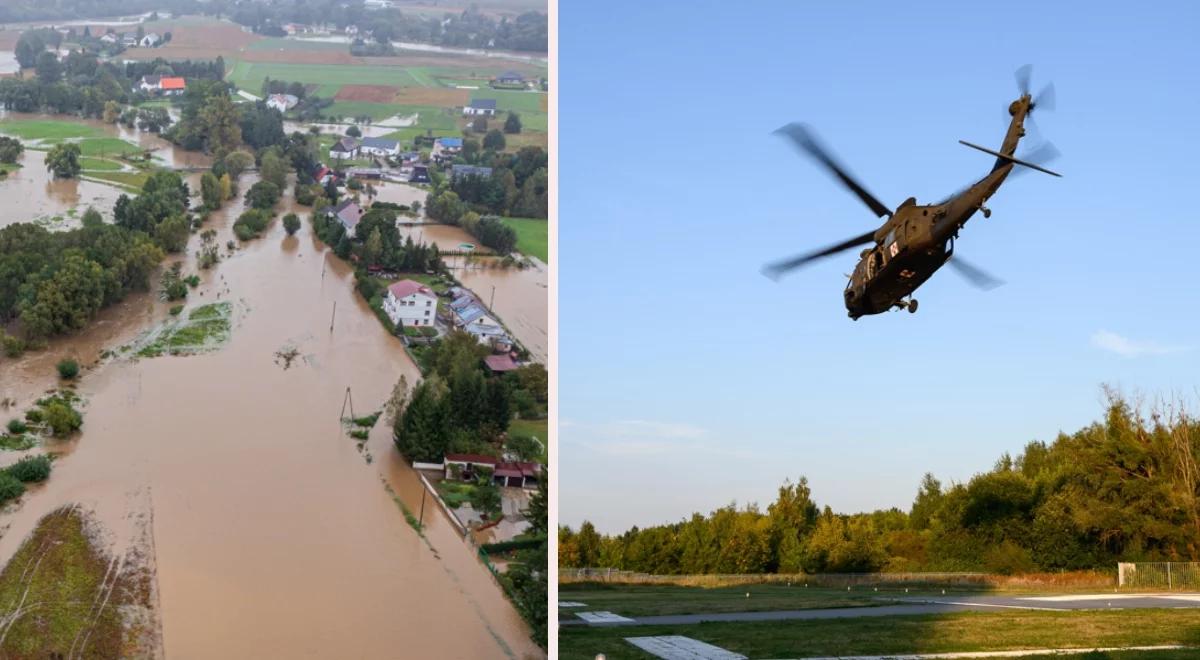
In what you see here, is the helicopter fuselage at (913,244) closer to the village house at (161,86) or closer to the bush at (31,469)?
the bush at (31,469)

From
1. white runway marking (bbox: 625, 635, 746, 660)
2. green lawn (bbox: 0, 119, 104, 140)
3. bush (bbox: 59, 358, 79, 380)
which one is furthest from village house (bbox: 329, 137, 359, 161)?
white runway marking (bbox: 625, 635, 746, 660)

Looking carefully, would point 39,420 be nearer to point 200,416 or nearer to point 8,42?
point 200,416

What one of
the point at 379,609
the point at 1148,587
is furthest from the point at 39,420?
the point at 1148,587

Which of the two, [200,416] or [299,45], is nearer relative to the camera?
[200,416]

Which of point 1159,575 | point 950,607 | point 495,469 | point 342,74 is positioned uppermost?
point 342,74

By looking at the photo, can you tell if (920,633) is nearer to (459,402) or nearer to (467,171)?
(459,402)

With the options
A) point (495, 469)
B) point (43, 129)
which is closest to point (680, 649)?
point (495, 469)

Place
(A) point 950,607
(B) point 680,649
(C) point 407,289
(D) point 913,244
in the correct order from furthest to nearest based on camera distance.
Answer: (A) point 950,607, (B) point 680,649, (C) point 407,289, (D) point 913,244
